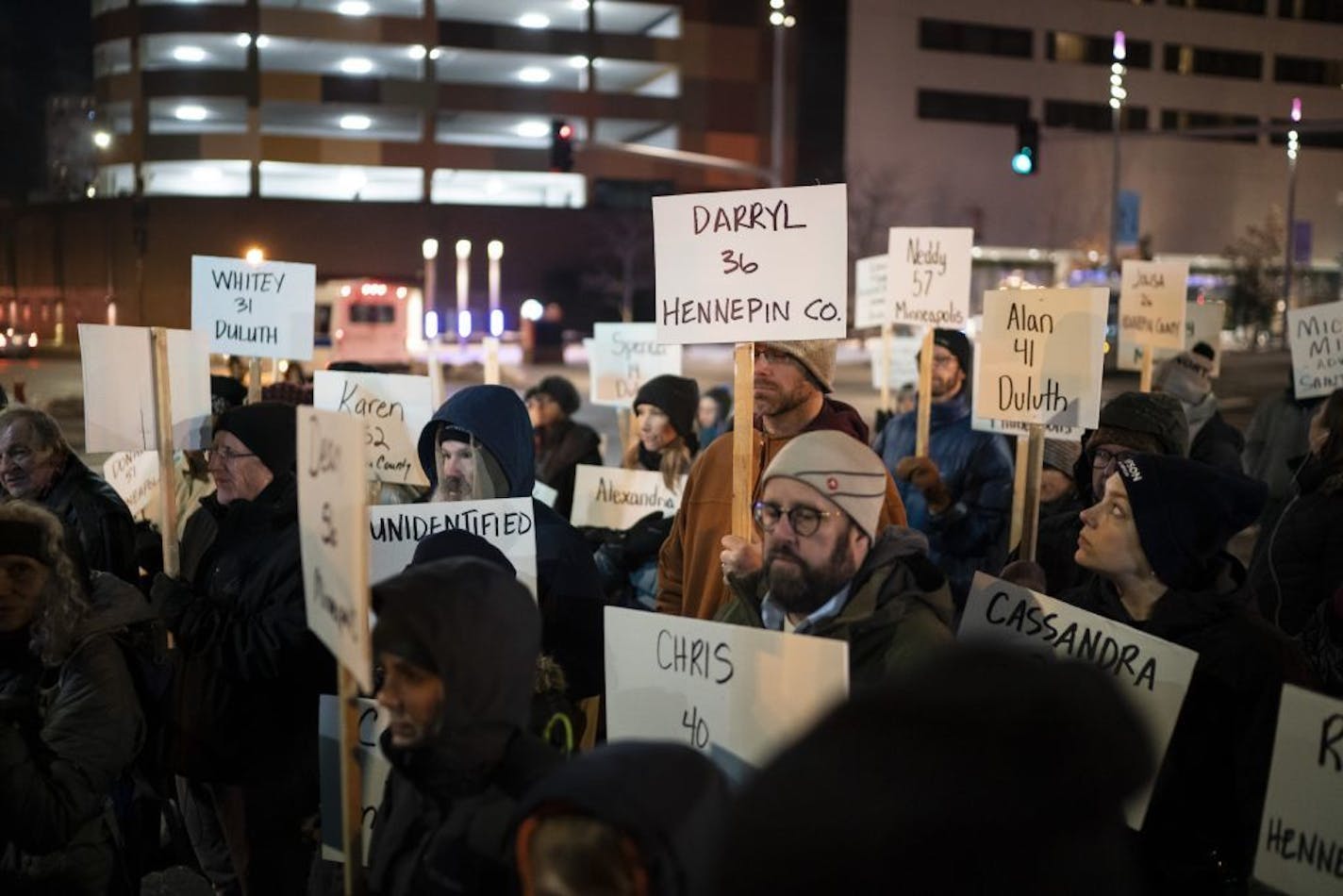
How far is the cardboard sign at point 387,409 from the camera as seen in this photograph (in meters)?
6.15

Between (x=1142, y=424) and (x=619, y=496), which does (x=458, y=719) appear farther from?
(x=619, y=496)

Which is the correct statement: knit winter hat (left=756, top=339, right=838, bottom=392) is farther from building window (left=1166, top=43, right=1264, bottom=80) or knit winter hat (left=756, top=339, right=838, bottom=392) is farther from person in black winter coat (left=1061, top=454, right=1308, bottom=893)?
building window (left=1166, top=43, right=1264, bottom=80)

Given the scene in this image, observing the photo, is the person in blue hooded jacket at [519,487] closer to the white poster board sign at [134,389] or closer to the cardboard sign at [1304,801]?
the white poster board sign at [134,389]

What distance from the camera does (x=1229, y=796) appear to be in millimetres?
3141

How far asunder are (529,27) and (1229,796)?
2132 inches

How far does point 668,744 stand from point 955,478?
496 cm

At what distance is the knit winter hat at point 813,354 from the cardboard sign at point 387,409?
2.20 metres

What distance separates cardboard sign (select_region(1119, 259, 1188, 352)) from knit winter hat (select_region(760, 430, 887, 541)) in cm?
577

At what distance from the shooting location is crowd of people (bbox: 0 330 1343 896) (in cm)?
152

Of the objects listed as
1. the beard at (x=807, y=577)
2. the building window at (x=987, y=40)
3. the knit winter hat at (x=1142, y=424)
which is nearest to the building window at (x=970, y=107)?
the building window at (x=987, y=40)

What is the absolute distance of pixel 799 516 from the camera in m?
3.20

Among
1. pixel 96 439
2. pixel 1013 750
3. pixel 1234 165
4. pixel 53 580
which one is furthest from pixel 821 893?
pixel 1234 165

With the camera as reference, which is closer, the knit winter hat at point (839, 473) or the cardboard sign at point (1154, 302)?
the knit winter hat at point (839, 473)

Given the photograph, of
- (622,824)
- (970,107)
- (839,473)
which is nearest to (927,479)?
(839,473)
